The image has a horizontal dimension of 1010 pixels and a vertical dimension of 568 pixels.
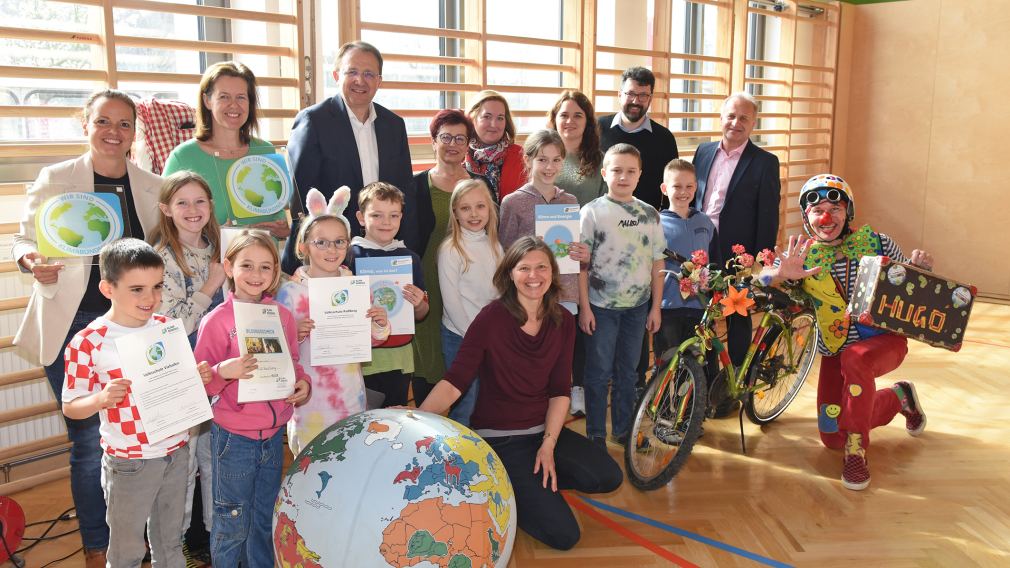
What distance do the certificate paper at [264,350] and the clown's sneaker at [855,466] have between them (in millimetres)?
2814

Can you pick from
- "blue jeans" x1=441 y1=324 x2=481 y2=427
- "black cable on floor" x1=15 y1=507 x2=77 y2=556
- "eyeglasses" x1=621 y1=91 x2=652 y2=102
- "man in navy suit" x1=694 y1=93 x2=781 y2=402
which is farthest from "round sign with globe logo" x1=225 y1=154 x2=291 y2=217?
"man in navy suit" x1=694 y1=93 x2=781 y2=402

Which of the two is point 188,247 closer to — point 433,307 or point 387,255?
point 387,255

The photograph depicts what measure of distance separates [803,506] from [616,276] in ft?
4.63

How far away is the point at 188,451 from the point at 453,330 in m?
1.44

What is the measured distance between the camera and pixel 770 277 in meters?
4.04

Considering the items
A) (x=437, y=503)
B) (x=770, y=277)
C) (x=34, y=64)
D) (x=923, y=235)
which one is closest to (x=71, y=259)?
(x=437, y=503)

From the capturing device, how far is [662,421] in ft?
13.0

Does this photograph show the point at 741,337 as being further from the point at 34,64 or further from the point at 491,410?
the point at 34,64

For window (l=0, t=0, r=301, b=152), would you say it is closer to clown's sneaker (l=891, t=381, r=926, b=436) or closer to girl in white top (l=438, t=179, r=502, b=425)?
girl in white top (l=438, t=179, r=502, b=425)

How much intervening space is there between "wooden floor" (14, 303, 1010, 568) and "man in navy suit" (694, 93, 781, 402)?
77cm

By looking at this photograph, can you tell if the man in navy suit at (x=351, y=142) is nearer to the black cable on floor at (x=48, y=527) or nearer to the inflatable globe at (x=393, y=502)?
the inflatable globe at (x=393, y=502)

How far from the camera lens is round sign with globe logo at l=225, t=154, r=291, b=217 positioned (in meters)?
3.22

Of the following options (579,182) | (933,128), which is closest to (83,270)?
(579,182)

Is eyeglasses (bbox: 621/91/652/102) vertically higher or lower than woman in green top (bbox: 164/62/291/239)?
higher
